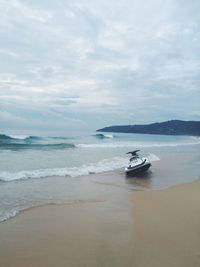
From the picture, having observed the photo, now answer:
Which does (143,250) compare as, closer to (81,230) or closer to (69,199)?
(81,230)

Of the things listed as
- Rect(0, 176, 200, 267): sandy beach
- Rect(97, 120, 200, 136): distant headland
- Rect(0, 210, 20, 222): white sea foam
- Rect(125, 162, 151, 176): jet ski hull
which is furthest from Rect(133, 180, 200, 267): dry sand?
Rect(97, 120, 200, 136): distant headland

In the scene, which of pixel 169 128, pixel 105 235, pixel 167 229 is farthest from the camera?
pixel 169 128

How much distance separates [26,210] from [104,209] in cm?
240

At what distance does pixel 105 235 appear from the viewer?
4.74 meters

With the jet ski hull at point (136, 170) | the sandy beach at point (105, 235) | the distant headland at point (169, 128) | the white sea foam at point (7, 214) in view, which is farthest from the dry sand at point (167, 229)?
the distant headland at point (169, 128)

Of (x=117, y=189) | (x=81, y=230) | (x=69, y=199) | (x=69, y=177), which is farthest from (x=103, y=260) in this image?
(x=69, y=177)

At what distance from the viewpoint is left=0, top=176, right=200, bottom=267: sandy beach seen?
12.6ft

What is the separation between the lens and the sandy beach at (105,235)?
3.84m

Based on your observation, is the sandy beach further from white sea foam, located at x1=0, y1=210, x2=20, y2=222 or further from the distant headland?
the distant headland

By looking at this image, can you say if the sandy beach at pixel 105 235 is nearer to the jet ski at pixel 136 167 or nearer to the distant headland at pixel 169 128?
the jet ski at pixel 136 167

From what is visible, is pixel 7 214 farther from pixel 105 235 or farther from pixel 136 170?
pixel 136 170

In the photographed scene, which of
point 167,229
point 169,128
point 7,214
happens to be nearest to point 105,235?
point 167,229

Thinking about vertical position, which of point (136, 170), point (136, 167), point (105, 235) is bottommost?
point (105, 235)

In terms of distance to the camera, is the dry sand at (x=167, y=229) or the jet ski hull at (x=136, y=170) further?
the jet ski hull at (x=136, y=170)
